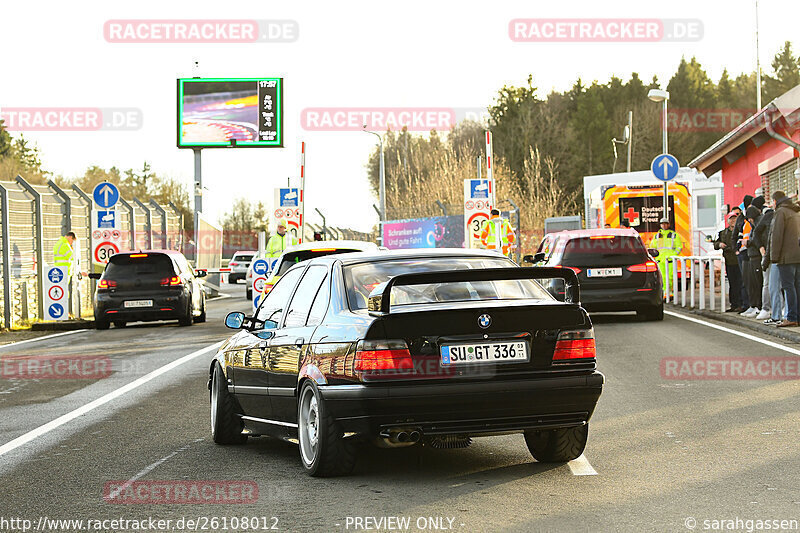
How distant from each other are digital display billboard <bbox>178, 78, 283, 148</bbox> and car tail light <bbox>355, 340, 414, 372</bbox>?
40.0m

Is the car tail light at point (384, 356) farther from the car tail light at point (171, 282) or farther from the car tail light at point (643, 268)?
the car tail light at point (171, 282)

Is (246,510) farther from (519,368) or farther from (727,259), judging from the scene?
(727,259)

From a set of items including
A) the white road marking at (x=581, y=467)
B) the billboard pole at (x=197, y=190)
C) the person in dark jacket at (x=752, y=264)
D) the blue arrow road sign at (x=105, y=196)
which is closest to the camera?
the white road marking at (x=581, y=467)

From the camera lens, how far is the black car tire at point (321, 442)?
7211 millimetres

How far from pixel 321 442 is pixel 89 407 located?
482cm

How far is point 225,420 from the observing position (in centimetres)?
898

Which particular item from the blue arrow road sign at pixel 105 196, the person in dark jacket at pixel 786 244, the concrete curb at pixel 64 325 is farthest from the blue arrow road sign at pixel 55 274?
the person in dark jacket at pixel 786 244

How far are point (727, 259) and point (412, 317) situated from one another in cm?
1592

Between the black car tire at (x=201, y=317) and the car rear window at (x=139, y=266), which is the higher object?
the car rear window at (x=139, y=266)

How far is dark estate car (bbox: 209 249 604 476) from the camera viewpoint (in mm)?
7016

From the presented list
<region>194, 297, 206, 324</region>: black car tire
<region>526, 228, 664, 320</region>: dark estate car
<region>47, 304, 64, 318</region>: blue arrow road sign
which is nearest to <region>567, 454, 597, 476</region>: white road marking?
<region>526, 228, 664, 320</region>: dark estate car

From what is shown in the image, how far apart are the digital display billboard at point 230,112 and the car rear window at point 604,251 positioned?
88.1 feet

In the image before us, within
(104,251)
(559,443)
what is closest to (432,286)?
(559,443)

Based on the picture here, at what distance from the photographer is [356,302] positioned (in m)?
7.55
